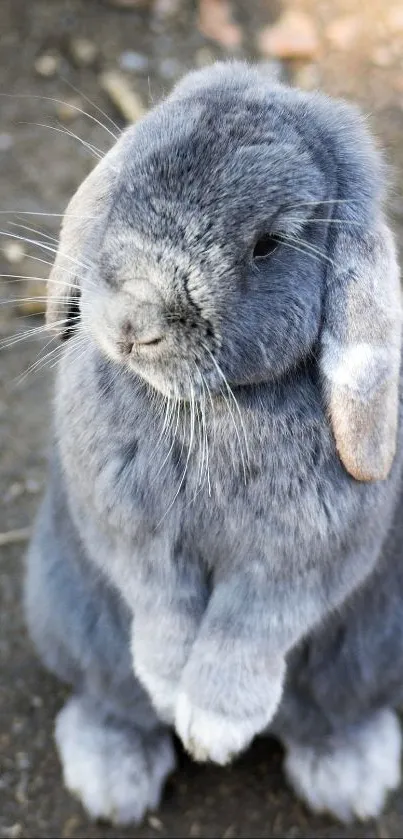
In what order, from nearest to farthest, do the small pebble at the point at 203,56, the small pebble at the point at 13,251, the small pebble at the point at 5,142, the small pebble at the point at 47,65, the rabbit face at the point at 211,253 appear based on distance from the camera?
A: the rabbit face at the point at 211,253 < the small pebble at the point at 13,251 < the small pebble at the point at 5,142 < the small pebble at the point at 47,65 < the small pebble at the point at 203,56

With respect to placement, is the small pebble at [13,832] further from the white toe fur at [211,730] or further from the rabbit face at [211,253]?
the rabbit face at [211,253]

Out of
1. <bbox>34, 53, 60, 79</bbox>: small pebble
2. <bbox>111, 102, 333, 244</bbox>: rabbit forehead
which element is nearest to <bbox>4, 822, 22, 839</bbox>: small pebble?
<bbox>111, 102, 333, 244</bbox>: rabbit forehead

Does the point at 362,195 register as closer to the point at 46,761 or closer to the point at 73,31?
the point at 46,761

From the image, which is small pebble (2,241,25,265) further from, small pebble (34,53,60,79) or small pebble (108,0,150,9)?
small pebble (108,0,150,9)

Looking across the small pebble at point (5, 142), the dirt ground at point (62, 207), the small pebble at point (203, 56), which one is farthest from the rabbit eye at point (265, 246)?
the small pebble at point (203, 56)

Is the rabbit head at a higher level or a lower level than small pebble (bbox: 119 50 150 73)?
lower
